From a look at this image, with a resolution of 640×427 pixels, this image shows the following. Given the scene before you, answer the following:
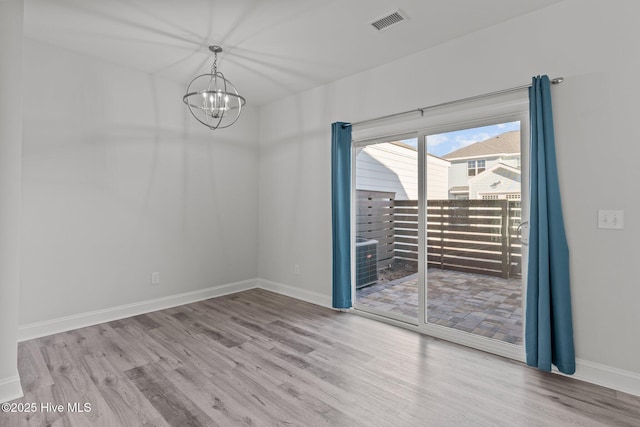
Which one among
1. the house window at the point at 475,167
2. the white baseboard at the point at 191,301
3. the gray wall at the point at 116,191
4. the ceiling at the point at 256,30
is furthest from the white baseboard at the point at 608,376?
the gray wall at the point at 116,191

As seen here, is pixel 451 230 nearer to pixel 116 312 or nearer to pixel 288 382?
pixel 288 382

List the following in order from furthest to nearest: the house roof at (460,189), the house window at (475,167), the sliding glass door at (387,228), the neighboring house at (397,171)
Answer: the sliding glass door at (387,228)
the neighboring house at (397,171)
the house roof at (460,189)
the house window at (475,167)

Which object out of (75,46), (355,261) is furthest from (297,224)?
(75,46)

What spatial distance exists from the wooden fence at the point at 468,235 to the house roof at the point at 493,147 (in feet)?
1.40

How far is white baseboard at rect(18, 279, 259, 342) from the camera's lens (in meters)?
3.04

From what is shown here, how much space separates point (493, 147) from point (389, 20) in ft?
4.61

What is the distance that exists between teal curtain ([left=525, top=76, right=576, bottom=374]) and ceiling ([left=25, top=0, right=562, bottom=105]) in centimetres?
93

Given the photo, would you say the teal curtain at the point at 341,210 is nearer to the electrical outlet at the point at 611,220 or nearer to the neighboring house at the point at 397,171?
the neighboring house at the point at 397,171

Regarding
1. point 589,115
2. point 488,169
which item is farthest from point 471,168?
point 589,115

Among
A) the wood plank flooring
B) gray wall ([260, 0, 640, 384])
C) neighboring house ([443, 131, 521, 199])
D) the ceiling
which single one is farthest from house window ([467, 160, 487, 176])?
the wood plank flooring

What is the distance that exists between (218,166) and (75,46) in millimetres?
1910

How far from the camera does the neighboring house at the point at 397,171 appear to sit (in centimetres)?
317

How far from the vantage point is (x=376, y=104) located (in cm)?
356

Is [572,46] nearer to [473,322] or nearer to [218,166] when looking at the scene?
[473,322]
